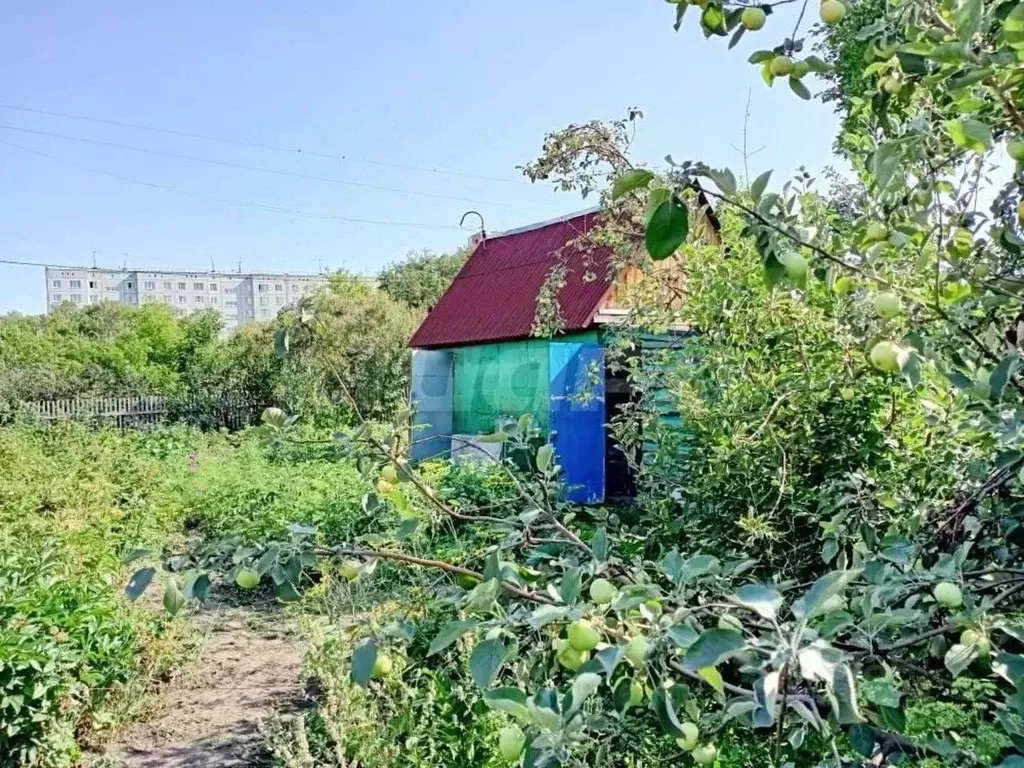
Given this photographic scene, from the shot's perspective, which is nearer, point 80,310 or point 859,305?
point 859,305

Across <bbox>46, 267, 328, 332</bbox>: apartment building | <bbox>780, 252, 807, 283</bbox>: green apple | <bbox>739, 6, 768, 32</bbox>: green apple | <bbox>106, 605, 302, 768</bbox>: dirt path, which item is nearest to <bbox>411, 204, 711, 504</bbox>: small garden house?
<bbox>106, 605, 302, 768</bbox>: dirt path

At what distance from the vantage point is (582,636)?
2.13ft

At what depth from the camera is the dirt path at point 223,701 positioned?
291 centimetres

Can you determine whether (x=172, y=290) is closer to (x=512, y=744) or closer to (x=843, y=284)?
(x=843, y=284)

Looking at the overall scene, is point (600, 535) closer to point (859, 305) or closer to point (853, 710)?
point (853, 710)

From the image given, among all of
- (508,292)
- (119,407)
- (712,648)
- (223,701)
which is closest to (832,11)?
(712,648)

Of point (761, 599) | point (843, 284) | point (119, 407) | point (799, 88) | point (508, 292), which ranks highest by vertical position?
point (508, 292)

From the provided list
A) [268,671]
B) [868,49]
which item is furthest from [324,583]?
[868,49]

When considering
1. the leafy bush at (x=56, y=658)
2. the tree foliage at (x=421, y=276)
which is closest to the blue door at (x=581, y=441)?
the leafy bush at (x=56, y=658)

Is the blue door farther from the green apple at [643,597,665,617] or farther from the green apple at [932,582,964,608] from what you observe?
the green apple at [643,597,665,617]

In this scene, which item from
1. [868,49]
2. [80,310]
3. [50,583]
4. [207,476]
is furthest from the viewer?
[80,310]

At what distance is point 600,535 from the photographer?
37.7 inches

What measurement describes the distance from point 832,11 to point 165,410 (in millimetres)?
16951

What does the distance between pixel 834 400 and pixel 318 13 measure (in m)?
6.07
